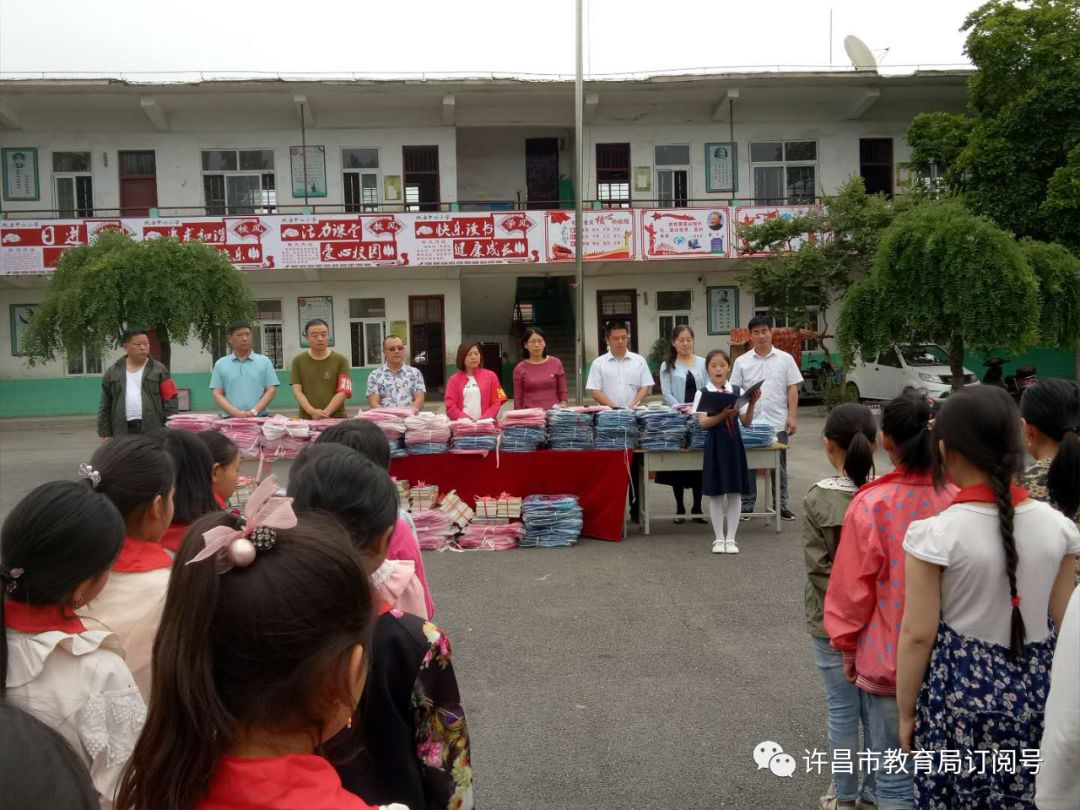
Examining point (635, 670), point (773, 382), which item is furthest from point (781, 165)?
point (635, 670)

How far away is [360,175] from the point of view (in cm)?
2431

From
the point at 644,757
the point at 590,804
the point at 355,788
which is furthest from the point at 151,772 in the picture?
the point at 644,757

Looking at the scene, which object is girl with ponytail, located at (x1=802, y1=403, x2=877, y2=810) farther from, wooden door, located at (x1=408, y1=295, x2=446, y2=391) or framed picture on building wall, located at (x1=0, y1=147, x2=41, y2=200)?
framed picture on building wall, located at (x1=0, y1=147, x2=41, y2=200)

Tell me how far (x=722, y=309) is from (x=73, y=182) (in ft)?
56.5

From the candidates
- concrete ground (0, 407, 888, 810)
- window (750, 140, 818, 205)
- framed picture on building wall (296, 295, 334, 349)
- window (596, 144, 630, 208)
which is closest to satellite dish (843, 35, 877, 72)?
window (750, 140, 818, 205)

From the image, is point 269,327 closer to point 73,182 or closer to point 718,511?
point 73,182

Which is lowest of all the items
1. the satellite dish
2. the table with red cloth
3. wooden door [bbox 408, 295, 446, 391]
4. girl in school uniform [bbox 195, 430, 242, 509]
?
the table with red cloth

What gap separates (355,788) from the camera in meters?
1.78

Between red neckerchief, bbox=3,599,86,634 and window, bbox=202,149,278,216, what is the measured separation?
23.5 metres

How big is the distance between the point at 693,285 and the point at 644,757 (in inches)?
849

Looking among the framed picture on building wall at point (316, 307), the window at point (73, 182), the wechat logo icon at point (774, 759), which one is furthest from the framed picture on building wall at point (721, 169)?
the wechat logo icon at point (774, 759)

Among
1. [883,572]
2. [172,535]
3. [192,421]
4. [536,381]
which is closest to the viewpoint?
[883,572]

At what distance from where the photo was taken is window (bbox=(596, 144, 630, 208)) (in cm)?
2467

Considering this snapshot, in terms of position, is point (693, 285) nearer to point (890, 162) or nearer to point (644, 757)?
point (890, 162)
